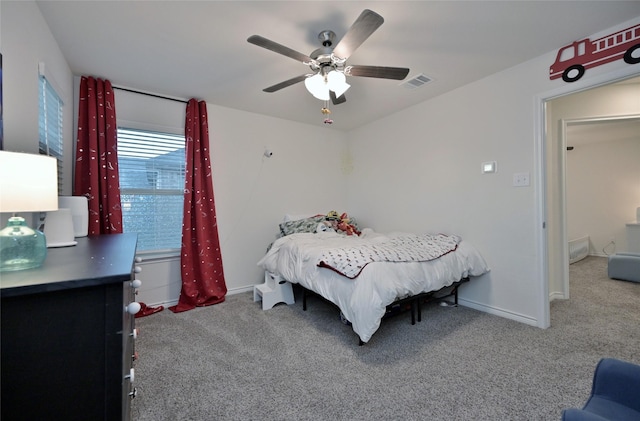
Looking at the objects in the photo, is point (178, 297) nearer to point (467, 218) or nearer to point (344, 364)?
point (344, 364)

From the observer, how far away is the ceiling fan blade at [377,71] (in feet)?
6.22

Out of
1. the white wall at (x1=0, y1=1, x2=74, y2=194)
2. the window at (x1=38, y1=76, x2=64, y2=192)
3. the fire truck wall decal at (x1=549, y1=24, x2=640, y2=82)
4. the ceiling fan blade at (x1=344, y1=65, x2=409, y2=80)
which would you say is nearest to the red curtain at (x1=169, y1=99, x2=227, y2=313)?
the window at (x1=38, y1=76, x2=64, y2=192)

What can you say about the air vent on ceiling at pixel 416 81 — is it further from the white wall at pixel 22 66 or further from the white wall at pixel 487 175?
the white wall at pixel 22 66

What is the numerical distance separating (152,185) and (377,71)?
2.59 m

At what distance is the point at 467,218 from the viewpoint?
2.85m

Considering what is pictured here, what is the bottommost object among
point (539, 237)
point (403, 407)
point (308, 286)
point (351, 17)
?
point (403, 407)

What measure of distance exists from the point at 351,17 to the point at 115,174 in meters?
2.51

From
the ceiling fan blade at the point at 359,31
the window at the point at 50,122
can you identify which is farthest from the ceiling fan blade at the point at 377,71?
the window at the point at 50,122

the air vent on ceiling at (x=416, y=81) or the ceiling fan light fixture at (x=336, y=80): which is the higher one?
the air vent on ceiling at (x=416, y=81)

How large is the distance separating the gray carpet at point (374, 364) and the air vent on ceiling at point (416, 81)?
231cm

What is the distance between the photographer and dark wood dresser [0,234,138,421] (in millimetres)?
660

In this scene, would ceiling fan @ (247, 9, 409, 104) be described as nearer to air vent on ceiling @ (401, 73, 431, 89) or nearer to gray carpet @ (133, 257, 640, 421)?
air vent on ceiling @ (401, 73, 431, 89)

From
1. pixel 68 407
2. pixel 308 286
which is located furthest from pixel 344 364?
pixel 68 407

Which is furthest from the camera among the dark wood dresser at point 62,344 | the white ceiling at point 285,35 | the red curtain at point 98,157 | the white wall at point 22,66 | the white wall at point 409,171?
the red curtain at point 98,157
